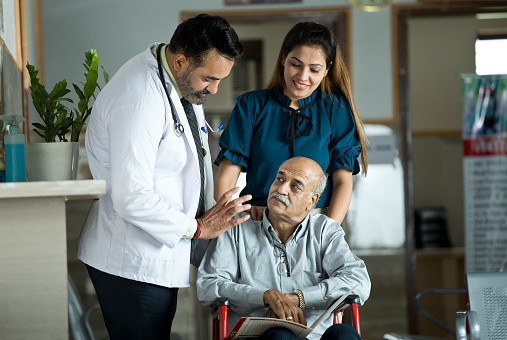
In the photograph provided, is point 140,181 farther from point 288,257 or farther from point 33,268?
point 288,257

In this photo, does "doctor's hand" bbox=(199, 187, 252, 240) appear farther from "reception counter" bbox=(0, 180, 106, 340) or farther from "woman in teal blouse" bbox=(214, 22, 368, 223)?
"reception counter" bbox=(0, 180, 106, 340)

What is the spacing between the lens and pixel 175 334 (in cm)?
522

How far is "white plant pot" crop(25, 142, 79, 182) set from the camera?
218cm

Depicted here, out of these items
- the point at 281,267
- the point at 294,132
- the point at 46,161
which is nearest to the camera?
the point at 46,161

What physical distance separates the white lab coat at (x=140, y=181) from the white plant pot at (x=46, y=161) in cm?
9

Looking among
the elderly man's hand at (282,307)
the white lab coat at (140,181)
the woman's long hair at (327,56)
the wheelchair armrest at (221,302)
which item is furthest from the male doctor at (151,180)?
the woman's long hair at (327,56)

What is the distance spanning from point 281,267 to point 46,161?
0.91 m

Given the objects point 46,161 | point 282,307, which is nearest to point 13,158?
point 46,161

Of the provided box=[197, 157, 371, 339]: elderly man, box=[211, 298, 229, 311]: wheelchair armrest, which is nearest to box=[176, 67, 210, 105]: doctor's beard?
box=[197, 157, 371, 339]: elderly man

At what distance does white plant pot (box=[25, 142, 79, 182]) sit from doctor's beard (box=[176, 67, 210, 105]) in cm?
42

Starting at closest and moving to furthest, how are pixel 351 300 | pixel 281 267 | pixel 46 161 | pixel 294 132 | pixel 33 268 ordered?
pixel 33 268
pixel 46 161
pixel 351 300
pixel 281 267
pixel 294 132

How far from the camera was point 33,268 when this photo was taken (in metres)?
2.07

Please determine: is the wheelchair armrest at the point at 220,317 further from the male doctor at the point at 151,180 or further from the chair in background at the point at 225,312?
the male doctor at the point at 151,180

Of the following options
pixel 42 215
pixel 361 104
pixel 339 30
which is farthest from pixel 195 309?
pixel 42 215
